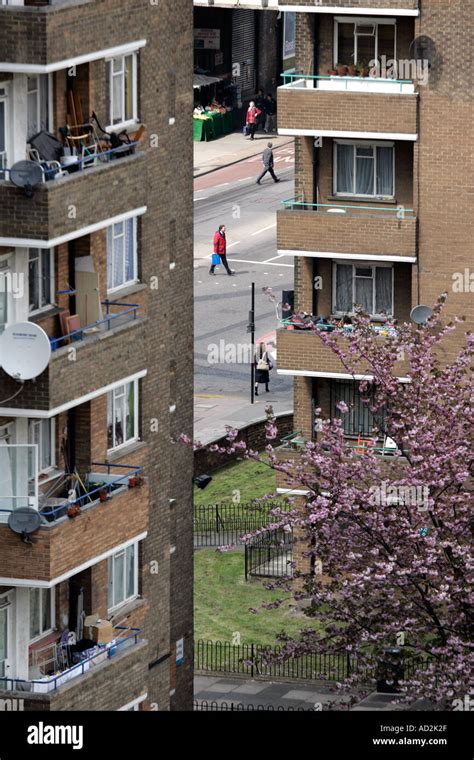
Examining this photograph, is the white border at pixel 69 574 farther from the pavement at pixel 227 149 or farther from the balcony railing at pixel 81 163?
the pavement at pixel 227 149

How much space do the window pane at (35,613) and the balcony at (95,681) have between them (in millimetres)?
885

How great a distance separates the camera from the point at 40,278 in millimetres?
54406

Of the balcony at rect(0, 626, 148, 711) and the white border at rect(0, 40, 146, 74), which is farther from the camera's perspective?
the balcony at rect(0, 626, 148, 711)

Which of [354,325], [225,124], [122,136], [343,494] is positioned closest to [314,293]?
[354,325]

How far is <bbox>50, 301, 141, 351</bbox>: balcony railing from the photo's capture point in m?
54.5

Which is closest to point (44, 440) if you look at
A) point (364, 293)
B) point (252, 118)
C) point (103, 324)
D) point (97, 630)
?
point (103, 324)

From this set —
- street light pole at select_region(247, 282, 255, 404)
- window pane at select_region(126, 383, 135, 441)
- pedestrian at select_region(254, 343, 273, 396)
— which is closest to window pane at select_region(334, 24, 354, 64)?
window pane at select_region(126, 383, 135, 441)

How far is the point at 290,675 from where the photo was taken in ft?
251

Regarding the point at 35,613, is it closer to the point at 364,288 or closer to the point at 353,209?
the point at 353,209

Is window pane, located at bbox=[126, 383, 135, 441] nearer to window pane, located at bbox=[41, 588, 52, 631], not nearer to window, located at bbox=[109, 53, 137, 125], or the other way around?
window pane, located at bbox=[41, 588, 52, 631]

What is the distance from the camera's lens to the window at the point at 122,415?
57.5 metres

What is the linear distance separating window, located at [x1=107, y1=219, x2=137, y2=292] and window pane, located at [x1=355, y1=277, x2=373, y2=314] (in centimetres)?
2146

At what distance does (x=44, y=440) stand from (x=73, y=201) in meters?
4.77

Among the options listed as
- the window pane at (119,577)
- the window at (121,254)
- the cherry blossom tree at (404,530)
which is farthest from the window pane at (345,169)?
the window pane at (119,577)
